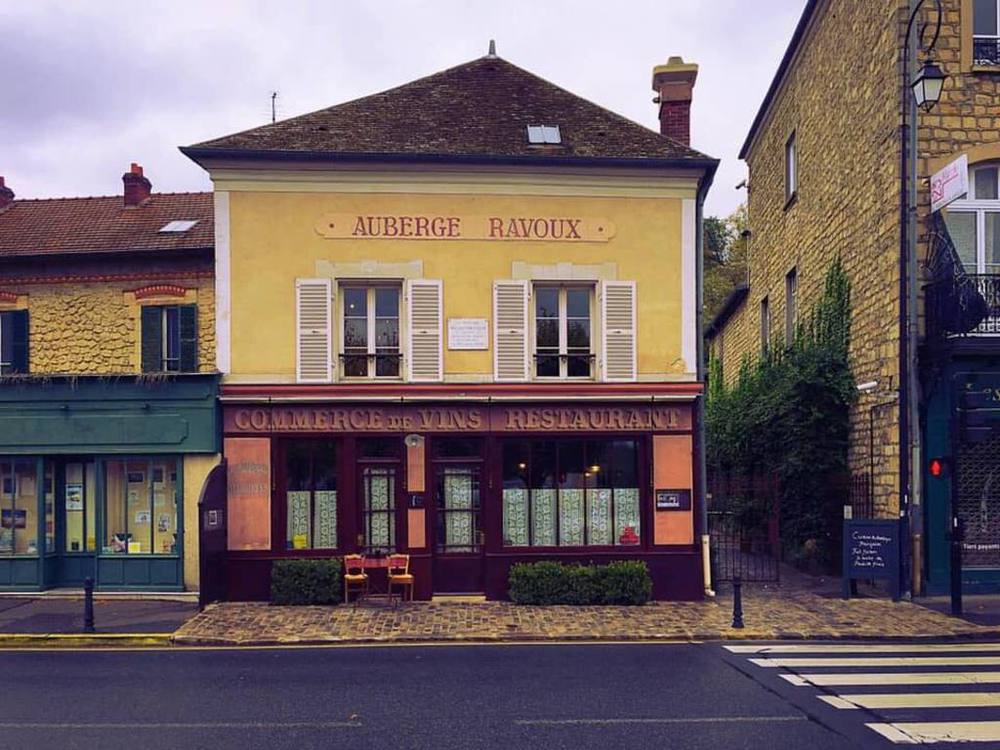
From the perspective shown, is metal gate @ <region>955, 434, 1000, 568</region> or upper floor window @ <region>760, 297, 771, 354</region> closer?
metal gate @ <region>955, 434, 1000, 568</region>

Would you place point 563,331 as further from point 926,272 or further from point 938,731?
point 938,731

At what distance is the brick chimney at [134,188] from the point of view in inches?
654

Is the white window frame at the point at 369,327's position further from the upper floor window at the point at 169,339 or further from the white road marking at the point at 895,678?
the white road marking at the point at 895,678

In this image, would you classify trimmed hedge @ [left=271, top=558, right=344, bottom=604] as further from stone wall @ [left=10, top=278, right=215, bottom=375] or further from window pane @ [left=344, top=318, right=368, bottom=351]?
stone wall @ [left=10, top=278, right=215, bottom=375]

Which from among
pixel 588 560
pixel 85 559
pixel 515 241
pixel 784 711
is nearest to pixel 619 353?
pixel 515 241

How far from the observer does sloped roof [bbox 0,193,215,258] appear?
48.6 ft

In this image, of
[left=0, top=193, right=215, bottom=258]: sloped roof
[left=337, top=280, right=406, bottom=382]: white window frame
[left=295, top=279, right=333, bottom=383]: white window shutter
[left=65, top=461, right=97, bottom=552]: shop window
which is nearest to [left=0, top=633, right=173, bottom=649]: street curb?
[left=65, top=461, right=97, bottom=552]: shop window

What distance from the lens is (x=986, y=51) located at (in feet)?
46.9

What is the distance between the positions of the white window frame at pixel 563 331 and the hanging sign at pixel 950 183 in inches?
222

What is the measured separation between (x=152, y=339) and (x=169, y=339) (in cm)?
27

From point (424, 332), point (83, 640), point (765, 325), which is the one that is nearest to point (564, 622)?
point (424, 332)

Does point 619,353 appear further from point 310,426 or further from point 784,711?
point 784,711

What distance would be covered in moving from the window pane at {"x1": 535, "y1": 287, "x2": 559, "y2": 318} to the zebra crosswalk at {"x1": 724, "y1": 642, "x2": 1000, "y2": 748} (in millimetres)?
6262

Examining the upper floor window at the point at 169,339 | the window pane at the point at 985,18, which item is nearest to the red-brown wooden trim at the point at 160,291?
the upper floor window at the point at 169,339
